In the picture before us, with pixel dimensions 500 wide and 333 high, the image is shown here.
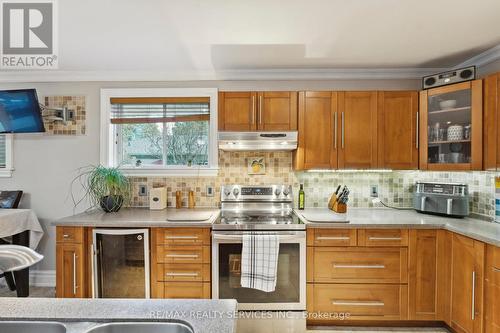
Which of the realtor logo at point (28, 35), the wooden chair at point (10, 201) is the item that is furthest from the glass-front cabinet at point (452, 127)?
the wooden chair at point (10, 201)

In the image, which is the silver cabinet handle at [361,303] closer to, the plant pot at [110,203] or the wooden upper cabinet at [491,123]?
the wooden upper cabinet at [491,123]

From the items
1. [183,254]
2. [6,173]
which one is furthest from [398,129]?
[6,173]

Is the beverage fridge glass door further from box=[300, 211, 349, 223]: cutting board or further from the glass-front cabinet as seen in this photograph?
the glass-front cabinet

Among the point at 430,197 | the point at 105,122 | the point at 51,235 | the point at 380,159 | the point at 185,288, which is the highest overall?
the point at 105,122

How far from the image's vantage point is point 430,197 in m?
2.65

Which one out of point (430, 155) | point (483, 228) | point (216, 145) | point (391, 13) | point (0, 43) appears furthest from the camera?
point (216, 145)

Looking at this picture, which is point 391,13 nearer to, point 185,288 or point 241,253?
point 241,253

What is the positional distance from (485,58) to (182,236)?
317 cm

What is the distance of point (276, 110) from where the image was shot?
9.25ft

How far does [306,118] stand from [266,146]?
49 cm

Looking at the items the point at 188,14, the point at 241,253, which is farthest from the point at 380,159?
the point at 188,14

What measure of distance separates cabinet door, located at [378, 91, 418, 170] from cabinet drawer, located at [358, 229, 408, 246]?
690mm

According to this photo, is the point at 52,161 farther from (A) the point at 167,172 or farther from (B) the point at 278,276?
(B) the point at 278,276

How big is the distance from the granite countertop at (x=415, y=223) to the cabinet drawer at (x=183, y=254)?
36.4 inches
